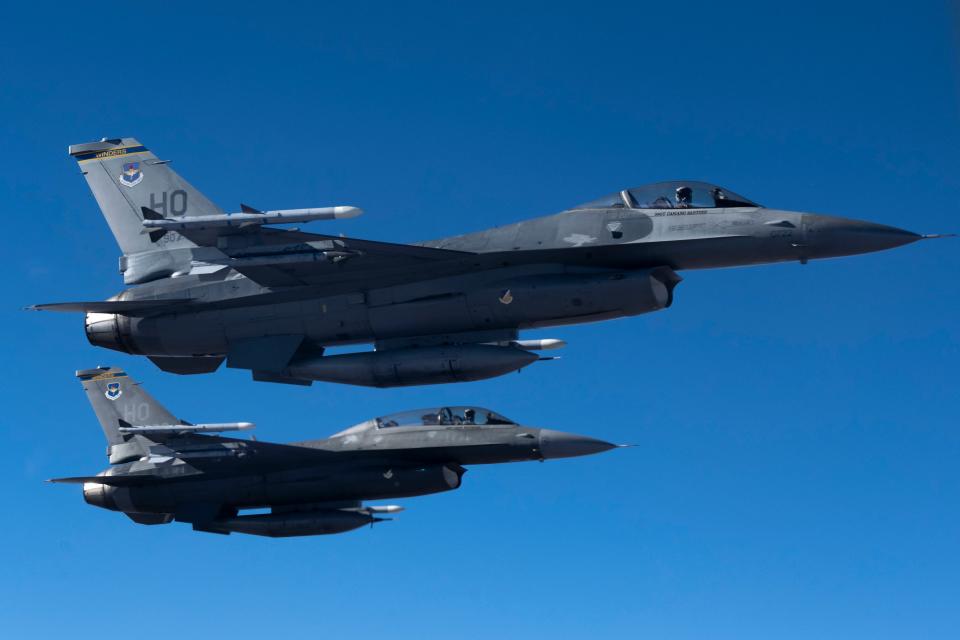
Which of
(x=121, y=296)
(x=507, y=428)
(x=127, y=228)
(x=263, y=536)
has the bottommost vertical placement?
(x=263, y=536)

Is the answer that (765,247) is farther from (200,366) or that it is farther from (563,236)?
(200,366)

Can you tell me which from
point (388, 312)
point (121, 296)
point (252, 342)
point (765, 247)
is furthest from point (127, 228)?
point (765, 247)

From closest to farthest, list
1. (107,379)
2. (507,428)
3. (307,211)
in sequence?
(307,211)
(507,428)
(107,379)

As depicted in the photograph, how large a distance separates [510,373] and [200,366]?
714 cm

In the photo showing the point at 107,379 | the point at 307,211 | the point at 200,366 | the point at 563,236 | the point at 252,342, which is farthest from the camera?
the point at 107,379

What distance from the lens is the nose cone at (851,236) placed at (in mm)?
22547

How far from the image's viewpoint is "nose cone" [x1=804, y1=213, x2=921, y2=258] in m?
22.5

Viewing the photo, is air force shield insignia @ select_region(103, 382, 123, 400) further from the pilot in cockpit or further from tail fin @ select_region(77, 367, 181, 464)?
the pilot in cockpit

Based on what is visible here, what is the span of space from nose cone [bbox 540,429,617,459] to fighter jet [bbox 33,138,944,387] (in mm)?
4463

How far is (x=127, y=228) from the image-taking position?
27594mm

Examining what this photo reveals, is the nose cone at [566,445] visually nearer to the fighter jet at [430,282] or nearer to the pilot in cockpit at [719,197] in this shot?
the fighter jet at [430,282]

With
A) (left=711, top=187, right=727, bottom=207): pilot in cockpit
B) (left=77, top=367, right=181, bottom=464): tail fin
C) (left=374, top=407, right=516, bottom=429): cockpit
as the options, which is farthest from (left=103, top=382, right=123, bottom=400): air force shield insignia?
(left=711, top=187, right=727, bottom=207): pilot in cockpit

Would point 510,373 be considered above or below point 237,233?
below

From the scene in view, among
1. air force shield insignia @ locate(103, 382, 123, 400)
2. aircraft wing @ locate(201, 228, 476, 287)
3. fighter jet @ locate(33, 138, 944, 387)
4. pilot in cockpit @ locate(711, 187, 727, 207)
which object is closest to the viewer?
fighter jet @ locate(33, 138, 944, 387)
